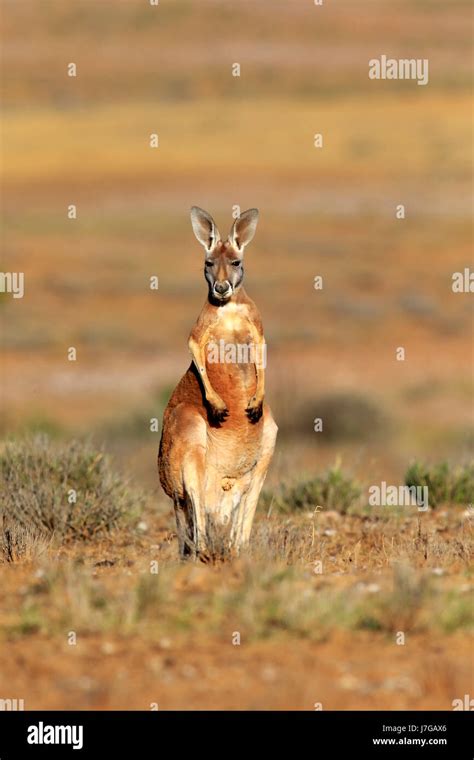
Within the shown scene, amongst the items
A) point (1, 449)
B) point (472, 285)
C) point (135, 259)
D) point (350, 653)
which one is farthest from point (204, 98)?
point (350, 653)

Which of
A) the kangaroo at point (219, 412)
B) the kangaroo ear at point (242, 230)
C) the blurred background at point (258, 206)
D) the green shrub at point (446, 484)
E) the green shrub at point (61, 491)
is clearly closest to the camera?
the kangaroo at point (219, 412)

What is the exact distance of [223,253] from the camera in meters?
8.12

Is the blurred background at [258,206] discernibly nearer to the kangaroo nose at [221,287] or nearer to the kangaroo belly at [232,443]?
the kangaroo belly at [232,443]

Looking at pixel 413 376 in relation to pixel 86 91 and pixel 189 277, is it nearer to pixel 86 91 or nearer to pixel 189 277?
pixel 189 277

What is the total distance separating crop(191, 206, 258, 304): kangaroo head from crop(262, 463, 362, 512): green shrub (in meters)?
3.82

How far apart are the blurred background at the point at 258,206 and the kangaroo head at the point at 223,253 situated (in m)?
3.89

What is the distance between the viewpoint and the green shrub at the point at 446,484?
39.0ft

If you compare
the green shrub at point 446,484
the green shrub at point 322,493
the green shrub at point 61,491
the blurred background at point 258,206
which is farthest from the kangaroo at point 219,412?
the green shrub at point 446,484

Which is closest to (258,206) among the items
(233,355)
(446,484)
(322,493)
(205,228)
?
(446,484)

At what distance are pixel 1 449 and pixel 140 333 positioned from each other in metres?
19.5

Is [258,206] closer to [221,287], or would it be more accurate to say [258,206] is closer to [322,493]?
[322,493]

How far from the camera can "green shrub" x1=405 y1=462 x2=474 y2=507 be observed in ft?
39.0

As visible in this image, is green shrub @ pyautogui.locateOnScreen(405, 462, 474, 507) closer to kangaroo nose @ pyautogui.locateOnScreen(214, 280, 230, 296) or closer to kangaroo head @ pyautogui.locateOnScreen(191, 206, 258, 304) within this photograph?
kangaroo head @ pyautogui.locateOnScreen(191, 206, 258, 304)

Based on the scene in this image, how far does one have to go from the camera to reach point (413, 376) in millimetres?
26094
